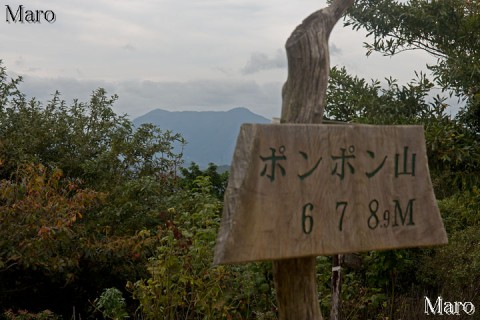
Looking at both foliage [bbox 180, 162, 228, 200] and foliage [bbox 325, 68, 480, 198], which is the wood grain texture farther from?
foliage [bbox 180, 162, 228, 200]

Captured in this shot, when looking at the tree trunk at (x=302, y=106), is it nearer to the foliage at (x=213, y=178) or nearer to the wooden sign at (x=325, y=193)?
the wooden sign at (x=325, y=193)

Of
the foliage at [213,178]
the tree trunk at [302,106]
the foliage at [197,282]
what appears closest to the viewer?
the tree trunk at [302,106]

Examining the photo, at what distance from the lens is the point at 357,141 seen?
326 cm

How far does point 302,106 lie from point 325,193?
494 millimetres

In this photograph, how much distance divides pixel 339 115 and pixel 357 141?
371 cm

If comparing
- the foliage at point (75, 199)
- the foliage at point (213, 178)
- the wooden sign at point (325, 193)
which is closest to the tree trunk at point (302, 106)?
the wooden sign at point (325, 193)

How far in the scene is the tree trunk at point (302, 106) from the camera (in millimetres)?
3416

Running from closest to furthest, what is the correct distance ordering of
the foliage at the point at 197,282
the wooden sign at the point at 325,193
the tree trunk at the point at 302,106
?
the wooden sign at the point at 325,193 < the tree trunk at the point at 302,106 < the foliage at the point at 197,282

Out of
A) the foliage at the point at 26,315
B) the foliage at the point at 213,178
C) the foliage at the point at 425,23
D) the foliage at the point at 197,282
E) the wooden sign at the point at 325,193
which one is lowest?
the foliage at the point at 26,315

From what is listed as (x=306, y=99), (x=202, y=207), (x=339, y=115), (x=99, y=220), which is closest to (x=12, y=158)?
(x=99, y=220)

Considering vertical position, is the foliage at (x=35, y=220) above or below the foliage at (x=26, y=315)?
above

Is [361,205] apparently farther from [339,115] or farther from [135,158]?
[135,158]

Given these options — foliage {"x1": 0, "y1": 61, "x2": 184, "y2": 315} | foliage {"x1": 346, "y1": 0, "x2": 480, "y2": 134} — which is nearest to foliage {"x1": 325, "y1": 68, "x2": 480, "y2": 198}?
foliage {"x1": 346, "y1": 0, "x2": 480, "y2": 134}

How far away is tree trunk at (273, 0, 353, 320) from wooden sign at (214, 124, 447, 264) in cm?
28
